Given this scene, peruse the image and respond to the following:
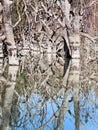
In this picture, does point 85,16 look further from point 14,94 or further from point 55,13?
point 14,94

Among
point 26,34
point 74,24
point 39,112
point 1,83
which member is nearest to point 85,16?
point 26,34

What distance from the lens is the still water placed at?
504 cm

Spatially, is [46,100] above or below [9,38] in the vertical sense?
below

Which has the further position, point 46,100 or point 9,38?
point 9,38

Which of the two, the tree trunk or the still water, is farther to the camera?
the tree trunk

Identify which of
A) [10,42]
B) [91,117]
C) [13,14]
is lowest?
[91,117]

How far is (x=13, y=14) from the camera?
1664cm

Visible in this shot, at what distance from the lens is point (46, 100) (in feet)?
23.0

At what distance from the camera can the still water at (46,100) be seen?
504cm

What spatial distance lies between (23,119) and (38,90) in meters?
2.65

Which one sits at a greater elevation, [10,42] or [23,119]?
[10,42]

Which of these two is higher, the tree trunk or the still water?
the tree trunk

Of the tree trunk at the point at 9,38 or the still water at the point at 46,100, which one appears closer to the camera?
the still water at the point at 46,100

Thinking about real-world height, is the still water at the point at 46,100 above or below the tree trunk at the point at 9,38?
below
